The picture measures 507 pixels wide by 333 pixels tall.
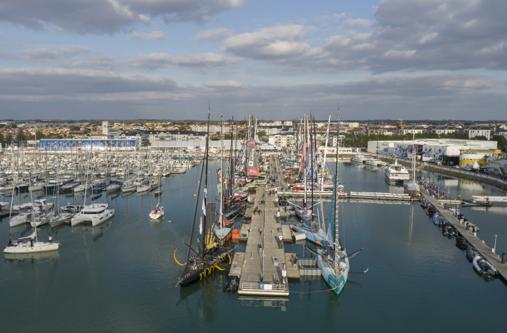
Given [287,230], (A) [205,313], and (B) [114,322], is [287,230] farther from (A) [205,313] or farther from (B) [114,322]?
(B) [114,322]

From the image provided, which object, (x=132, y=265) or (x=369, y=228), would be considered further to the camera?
(x=369, y=228)

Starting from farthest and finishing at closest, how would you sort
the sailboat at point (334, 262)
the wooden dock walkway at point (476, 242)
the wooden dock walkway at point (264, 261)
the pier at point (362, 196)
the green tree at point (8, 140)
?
the green tree at point (8, 140), the pier at point (362, 196), the wooden dock walkway at point (476, 242), the sailboat at point (334, 262), the wooden dock walkway at point (264, 261)

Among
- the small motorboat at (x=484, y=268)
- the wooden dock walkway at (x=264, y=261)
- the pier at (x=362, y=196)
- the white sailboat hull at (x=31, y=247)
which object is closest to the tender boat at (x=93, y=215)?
the white sailboat hull at (x=31, y=247)

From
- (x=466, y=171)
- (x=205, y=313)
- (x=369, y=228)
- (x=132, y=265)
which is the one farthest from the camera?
(x=466, y=171)

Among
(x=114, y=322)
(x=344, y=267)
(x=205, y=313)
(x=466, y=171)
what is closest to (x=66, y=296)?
(x=114, y=322)

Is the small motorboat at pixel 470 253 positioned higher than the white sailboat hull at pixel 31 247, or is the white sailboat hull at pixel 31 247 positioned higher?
the small motorboat at pixel 470 253

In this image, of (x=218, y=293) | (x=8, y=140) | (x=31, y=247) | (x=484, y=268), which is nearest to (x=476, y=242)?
(x=484, y=268)

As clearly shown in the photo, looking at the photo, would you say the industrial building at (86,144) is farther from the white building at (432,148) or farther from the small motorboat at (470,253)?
the small motorboat at (470,253)
